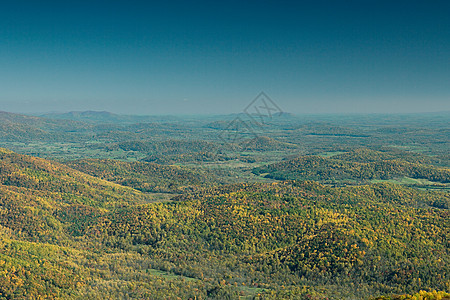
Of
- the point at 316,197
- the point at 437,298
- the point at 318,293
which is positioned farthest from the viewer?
the point at 316,197

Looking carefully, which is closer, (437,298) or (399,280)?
(437,298)

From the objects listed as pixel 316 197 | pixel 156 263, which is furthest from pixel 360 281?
pixel 316 197

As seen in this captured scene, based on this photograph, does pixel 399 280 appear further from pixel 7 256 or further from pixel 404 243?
pixel 7 256

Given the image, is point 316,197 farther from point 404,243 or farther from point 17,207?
point 17,207

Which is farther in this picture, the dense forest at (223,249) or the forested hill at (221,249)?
the forested hill at (221,249)

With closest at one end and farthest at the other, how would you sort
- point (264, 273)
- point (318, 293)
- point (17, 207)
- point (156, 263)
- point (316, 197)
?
1. point (318, 293)
2. point (264, 273)
3. point (156, 263)
4. point (17, 207)
5. point (316, 197)

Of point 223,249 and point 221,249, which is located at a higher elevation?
point 223,249

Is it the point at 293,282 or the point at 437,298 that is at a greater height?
the point at 437,298

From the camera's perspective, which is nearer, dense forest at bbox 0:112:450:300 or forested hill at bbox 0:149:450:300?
dense forest at bbox 0:112:450:300

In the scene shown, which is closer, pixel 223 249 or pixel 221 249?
pixel 223 249
